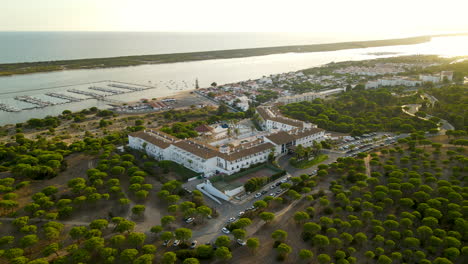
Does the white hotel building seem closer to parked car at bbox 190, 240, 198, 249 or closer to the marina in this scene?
parked car at bbox 190, 240, 198, 249

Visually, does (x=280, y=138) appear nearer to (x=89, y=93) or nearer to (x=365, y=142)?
(x=365, y=142)

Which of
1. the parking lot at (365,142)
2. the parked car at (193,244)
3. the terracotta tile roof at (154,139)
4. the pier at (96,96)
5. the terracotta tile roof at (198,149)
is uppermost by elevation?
the pier at (96,96)

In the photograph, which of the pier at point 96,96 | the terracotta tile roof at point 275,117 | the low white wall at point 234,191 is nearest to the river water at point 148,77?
the pier at point 96,96

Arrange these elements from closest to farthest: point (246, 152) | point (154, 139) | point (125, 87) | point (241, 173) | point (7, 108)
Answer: point (241, 173) < point (246, 152) < point (154, 139) < point (7, 108) < point (125, 87)

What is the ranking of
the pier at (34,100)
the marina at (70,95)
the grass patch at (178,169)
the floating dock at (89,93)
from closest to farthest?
the grass patch at (178,169)
the marina at (70,95)
the pier at (34,100)
the floating dock at (89,93)

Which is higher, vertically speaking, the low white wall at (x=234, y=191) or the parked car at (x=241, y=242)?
the low white wall at (x=234, y=191)

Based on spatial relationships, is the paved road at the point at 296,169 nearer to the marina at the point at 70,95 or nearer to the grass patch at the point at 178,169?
→ the grass patch at the point at 178,169

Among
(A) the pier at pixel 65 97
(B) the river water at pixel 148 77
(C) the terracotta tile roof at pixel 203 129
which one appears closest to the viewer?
(C) the terracotta tile roof at pixel 203 129

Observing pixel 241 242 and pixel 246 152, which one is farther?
pixel 246 152

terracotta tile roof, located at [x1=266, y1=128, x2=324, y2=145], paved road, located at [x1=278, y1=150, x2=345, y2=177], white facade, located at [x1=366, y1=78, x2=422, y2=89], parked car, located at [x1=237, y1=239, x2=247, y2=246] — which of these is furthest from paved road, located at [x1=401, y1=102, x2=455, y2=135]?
parked car, located at [x1=237, y1=239, x2=247, y2=246]

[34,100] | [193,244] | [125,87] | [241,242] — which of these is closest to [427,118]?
[241,242]

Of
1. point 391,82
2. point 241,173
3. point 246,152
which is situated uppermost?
point 391,82

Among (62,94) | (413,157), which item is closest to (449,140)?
(413,157)
